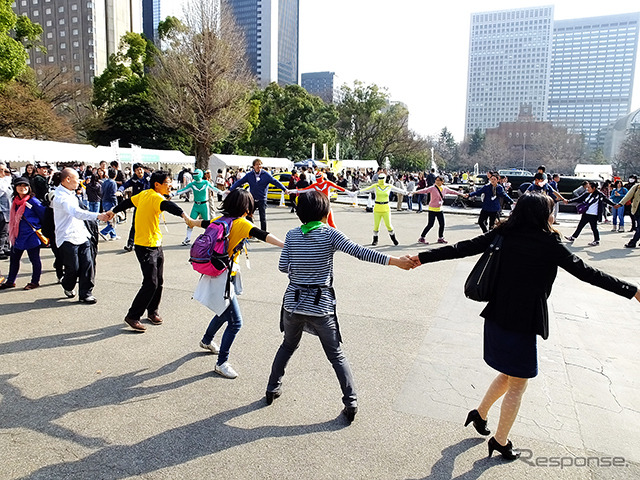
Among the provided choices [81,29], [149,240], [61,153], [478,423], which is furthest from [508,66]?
[478,423]

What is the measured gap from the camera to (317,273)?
3441 mm

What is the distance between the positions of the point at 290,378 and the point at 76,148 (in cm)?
2581

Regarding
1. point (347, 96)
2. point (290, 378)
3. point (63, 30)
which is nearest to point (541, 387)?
point (290, 378)

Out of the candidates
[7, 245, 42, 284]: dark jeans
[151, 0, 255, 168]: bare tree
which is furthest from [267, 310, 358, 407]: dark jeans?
[151, 0, 255, 168]: bare tree

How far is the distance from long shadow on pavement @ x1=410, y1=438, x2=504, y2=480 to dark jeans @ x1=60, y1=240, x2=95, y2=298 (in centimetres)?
531

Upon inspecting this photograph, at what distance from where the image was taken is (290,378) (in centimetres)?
418

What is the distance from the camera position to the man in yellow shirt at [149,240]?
5.32 meters

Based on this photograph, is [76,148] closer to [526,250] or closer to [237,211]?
[237,211]

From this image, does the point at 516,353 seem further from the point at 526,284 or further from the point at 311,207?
the point at 311,207

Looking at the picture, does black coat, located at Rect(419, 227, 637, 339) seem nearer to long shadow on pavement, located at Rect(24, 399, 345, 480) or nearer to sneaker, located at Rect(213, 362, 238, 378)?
long shadow on pavement, located at Rect(24, 399, 345, 480)

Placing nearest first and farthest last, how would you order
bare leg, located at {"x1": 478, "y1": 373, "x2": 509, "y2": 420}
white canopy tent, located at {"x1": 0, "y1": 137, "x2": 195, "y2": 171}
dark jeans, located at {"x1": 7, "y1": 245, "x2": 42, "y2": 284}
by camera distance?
bare leg, located at {"x1": 478, "y1": 373, "x2": 509, "y2": 420}, dark jeans, located at {"x1": 7, "y1": 245, "x2": 42, "y2": 284}, white canopy tent, located at {"x1": 0, "y1": 137, "x2": 195, "y2": 171}

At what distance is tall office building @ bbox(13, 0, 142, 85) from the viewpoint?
2872 inches

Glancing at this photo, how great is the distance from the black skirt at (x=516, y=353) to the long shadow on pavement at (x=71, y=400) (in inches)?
104

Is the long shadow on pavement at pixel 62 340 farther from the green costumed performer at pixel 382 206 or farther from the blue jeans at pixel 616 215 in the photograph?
the blue jeans at pixel 616 215
